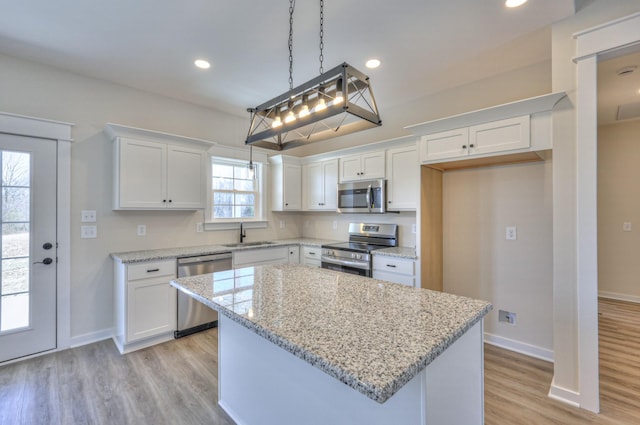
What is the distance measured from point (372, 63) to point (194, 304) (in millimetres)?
3186

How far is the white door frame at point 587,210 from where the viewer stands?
1.96 meters

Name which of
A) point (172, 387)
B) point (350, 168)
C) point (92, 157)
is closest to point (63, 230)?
point (92, 157)

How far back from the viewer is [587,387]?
78.8 inches

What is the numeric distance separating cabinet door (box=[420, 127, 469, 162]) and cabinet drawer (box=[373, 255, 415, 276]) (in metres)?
1.09

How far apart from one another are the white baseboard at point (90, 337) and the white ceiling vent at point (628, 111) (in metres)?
6.78

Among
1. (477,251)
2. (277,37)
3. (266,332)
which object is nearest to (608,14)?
(477,251)

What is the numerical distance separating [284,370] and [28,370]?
8.72 feet

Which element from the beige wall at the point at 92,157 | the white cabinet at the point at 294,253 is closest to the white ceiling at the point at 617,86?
the white cabinet at the point at 294,253

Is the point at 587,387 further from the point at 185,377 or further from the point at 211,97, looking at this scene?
the point at 211,97

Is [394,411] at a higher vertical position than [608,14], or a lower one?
lower

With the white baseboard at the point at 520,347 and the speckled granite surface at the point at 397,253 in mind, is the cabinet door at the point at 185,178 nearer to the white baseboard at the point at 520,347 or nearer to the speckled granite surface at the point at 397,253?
the speckled granite surface at the point at 397,253

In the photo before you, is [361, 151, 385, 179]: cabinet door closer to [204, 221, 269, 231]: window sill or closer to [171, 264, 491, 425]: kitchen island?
[204, 221, 269, 231]: window sill

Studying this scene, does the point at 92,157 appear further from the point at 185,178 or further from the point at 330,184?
the point at 330,184

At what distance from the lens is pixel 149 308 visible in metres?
2.96
